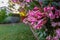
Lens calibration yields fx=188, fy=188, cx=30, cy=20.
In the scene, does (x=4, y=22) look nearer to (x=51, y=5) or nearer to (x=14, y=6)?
(x=14, y=6)

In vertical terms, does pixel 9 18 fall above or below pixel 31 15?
below

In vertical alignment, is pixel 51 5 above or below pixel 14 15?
above

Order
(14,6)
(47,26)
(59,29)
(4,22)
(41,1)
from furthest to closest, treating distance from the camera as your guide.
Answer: (14,6)
(4,22)
(47,26)
(41,1)
(59,29)

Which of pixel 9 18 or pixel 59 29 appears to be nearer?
pixel 59 29

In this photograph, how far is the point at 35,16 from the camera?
1.57 meters

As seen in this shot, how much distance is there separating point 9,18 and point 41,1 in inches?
196

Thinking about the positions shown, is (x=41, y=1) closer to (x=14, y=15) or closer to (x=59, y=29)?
(x=59, y=29)

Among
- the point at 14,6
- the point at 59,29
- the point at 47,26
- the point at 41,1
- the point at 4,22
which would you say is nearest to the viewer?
the point at 59,29

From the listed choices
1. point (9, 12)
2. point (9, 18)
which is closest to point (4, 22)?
point (9, 18)

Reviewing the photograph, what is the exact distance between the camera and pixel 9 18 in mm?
6555

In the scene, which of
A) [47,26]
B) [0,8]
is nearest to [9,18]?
[0,8]

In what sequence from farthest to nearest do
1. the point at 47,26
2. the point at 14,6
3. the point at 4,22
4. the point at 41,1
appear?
the point at 14,6, the point at 4,22, the point at 47,26, the point at 41,1

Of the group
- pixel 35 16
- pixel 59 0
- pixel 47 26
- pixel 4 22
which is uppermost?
pixel 59 0

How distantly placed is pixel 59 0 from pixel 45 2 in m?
0.12
